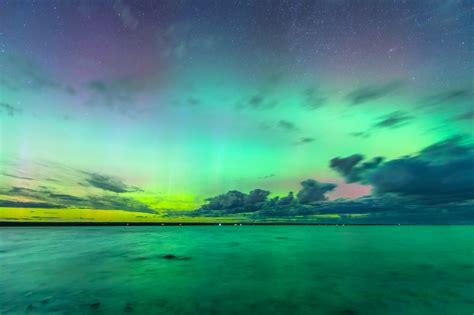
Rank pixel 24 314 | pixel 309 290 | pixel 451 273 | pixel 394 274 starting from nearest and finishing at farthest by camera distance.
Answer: pixel 24 314, pixel 309 290, pixel 394 274, pixel 451 273

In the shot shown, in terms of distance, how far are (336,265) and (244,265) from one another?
9.75 m

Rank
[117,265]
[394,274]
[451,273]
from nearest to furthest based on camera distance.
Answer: [394,274]
[451,273]
[117,265]

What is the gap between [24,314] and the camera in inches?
495

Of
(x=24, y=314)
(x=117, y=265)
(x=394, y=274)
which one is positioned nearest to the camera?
(x=24, y=314)

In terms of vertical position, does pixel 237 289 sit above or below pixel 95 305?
below

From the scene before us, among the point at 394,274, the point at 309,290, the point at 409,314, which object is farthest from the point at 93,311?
the point at 394,274

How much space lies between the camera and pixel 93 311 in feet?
43.2

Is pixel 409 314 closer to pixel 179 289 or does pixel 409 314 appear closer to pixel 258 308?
pixel 258 308

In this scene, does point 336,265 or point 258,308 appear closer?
point 258,308

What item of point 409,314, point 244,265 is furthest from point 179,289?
point 409,314

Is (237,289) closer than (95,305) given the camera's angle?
No

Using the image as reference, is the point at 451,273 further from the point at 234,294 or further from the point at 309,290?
the point at 234,294

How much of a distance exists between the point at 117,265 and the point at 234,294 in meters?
16.8

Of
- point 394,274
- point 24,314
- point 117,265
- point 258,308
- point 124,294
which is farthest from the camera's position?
point 117,265
